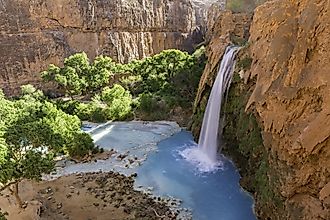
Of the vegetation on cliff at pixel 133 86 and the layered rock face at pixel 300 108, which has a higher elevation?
the layered rock face at pixel 300 108

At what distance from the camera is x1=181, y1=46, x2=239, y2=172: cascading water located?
21.1 metres

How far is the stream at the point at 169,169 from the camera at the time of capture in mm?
16297

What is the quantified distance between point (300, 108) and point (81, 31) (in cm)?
3433

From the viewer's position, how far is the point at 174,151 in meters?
23.1

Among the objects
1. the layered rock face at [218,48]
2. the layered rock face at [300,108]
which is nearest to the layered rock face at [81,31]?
the layered rock face at [218,48]

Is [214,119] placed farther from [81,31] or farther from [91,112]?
[81,31]

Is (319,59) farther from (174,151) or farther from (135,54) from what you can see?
(135,54)

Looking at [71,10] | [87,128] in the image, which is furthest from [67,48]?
[87,128]

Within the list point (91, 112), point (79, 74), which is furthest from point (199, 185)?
point (79, 74)

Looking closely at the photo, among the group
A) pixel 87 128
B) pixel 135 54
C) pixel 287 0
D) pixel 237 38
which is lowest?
pixel 87 128

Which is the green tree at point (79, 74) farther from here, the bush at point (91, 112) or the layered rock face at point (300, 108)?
the layered rock face at point (300, 108)

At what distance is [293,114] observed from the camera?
38.3 feet

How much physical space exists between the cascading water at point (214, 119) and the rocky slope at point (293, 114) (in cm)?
407

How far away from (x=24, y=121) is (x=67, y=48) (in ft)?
89.5
